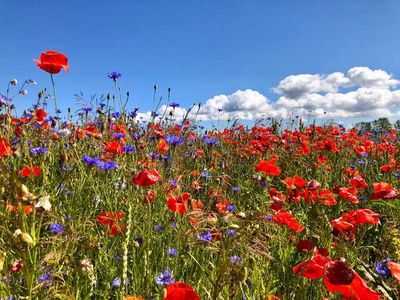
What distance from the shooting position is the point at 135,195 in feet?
8.80

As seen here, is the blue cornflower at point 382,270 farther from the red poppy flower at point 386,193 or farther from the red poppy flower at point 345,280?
the red poppy flower at point 345,280

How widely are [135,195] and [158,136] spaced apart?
3.96 feet

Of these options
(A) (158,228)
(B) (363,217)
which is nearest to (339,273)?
(B) (363,217)

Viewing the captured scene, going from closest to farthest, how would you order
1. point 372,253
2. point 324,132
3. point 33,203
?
point 33,203 → point 372,253 → point 324,132

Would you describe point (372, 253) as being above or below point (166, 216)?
below

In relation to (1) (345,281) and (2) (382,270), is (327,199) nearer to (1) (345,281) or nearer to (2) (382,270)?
(2) (382,270)

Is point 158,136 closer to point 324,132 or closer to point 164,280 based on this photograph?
point 164,280

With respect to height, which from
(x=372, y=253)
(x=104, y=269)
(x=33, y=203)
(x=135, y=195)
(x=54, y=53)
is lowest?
(x=372, y=253)

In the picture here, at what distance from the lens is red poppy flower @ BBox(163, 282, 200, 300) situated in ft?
3.23

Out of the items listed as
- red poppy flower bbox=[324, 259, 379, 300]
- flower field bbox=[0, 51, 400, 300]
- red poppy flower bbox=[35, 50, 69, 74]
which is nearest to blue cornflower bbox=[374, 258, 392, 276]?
flower field bbox=[0, 51, 400, 300]

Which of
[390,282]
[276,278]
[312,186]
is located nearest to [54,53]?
[312,186]

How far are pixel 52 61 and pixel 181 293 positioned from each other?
5.51 ft

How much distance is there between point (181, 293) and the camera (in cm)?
99

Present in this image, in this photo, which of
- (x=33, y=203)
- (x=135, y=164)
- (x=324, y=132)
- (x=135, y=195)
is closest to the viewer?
(x=33, y=203)
